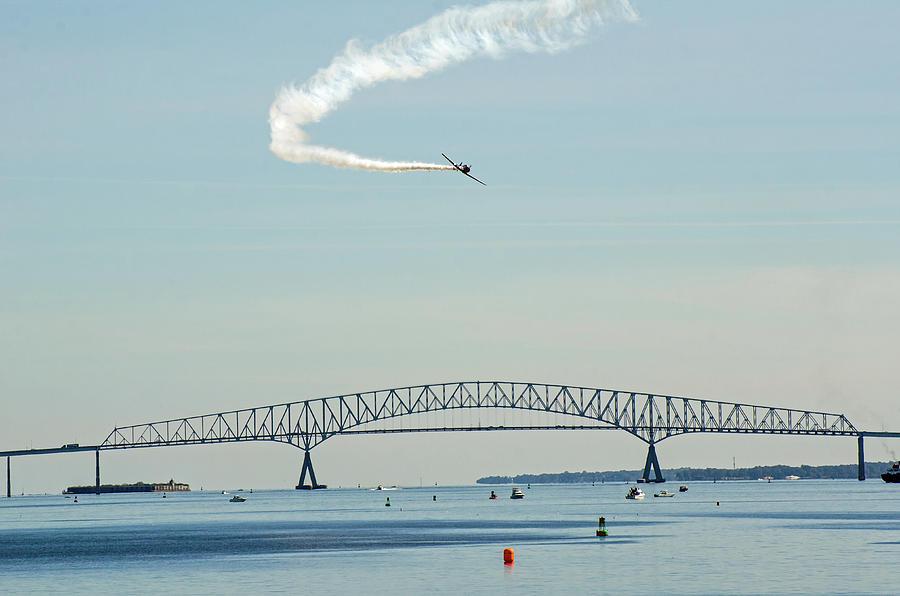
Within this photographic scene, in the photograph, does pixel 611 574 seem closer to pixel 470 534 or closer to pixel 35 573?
pixel 35 573

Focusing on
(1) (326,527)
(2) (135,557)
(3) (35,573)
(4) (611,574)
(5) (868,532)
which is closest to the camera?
(4) (611,574)

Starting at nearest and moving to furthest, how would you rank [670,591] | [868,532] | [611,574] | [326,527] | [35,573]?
[670,591] → [611,574] → [35,573] → [868,532] → [326,527]

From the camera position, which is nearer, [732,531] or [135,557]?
[135,557]

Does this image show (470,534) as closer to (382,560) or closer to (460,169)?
(382,560)

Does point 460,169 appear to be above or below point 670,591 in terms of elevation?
above

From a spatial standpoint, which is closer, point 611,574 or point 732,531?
point 611,574

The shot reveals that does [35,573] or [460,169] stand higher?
[460,169]

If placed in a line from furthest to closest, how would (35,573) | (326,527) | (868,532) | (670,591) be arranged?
(326,527) → (868,532) → (35,573) → (670,591)

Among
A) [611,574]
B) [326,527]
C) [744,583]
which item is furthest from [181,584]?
[326,527]

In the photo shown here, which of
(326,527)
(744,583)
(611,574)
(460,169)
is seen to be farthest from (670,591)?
(326,527)
